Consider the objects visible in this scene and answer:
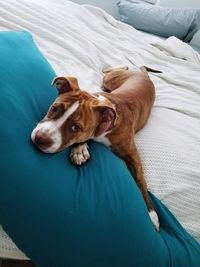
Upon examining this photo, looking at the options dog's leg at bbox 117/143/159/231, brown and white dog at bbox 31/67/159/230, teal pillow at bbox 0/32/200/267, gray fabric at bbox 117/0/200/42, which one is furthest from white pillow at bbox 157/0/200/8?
teal pillow at bbox 0/32/200/267

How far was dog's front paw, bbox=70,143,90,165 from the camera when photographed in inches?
42.9

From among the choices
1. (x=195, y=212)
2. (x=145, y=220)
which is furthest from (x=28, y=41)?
(x=195, y=212)

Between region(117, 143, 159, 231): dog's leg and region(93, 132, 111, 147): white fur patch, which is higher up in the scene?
region(93, 132, 111, 147): white fur patch

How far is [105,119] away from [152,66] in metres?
1.28

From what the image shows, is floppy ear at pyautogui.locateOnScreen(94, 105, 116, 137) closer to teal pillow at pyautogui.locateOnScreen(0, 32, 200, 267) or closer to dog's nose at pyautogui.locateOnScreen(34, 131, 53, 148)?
teal pillow at pyautogui.locateOnScreen(0, 32, 200, 267)

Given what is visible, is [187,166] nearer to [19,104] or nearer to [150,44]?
[19,104]

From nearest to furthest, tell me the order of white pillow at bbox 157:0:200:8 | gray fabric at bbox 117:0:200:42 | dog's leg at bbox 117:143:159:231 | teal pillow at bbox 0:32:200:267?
teal pillow at bbox 0:32:200:267 < dog's leg at bbox 117:143:159:231 < gray fabric at bbox 117:0:200:42 < white pillow at bbox 157:0:200:8

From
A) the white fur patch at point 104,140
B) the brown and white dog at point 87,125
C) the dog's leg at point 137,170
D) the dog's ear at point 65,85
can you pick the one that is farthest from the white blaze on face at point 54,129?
the dog's leg at point 137,170

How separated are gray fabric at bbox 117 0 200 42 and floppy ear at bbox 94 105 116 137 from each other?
216cm

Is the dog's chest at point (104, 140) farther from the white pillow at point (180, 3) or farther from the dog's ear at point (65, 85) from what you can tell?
the white pillow at point (180, 3)

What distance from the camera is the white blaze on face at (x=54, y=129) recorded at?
1018 millimetres

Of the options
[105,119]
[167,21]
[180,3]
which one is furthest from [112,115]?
[180,3]

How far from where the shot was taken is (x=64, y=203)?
3.17 feet

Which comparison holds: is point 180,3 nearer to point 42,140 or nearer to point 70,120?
point 70,120
